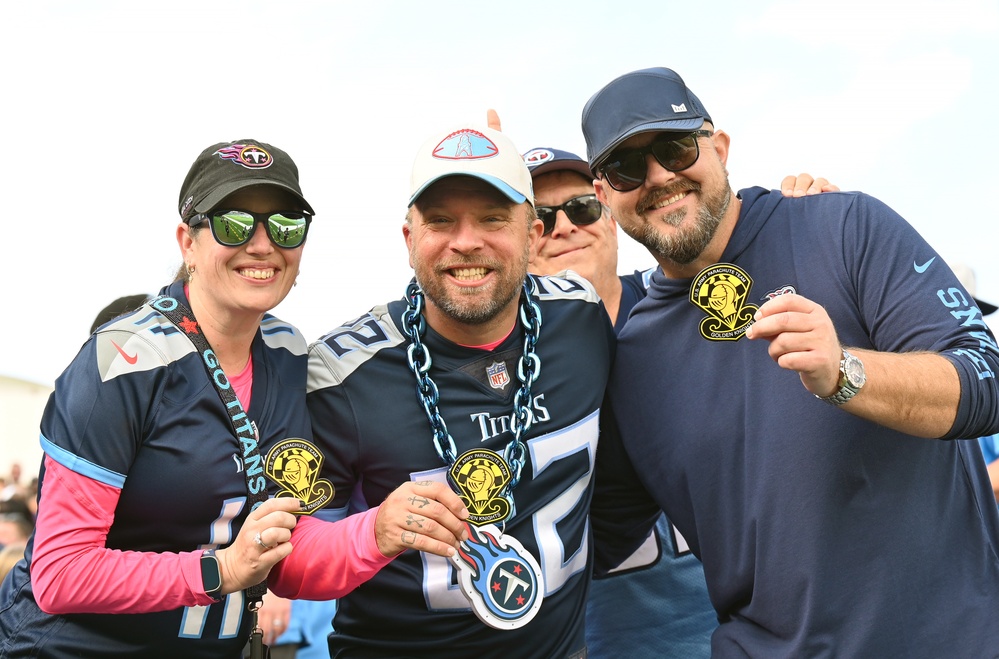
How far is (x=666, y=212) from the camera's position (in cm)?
380

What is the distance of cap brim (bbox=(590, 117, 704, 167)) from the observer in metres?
3.68

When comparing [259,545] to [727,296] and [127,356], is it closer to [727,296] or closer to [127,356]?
[127,356]

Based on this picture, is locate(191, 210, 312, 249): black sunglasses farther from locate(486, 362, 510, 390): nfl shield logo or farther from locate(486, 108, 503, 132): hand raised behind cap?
locate(486, 108, 503, 132): hand raised behind cap

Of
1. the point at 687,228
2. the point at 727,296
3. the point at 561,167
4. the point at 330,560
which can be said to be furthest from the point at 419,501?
the point at 561,167

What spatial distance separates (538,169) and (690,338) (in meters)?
1.83

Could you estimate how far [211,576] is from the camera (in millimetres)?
2879

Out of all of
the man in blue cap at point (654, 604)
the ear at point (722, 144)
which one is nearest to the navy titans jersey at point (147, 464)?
the ear at point (722, 144)

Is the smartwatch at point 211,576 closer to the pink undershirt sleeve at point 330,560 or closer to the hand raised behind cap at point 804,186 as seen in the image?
the pink undershirt sleeve at point 330,560

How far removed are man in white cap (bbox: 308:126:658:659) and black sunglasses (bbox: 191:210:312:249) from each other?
1.87 ft

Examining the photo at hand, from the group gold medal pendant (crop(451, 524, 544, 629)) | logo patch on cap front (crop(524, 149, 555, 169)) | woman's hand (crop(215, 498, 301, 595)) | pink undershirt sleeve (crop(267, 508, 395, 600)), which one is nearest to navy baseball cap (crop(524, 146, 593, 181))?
logo patch on cap front (crop(524, 149, 555, 169))

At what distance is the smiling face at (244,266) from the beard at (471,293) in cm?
61

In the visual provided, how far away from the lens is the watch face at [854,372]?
9.19 ft

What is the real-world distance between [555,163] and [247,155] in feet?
7.21

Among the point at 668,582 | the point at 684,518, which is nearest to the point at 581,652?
the point at 684,518
